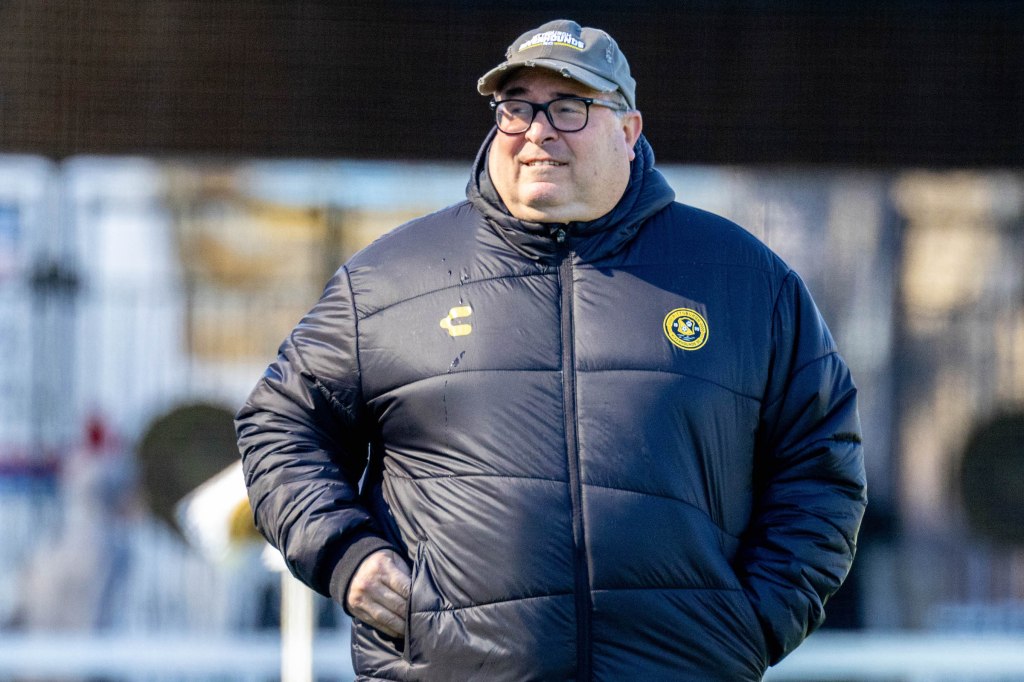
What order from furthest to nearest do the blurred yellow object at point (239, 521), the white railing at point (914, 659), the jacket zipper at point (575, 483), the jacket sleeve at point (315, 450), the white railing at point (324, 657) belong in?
the white railing at point (914, 659)
the white railing at point (324, 657)
the blurred yellow object at point (239, 521)
the jacket sleeve at point (315, 450)
the jacket zipper at point (575, 483)

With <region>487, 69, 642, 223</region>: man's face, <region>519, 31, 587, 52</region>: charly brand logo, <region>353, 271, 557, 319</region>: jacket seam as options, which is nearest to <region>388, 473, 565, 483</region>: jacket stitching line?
<region>353, 271, 557, 319</region>: jacket seam

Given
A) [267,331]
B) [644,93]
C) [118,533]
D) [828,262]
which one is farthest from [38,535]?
[828,262]

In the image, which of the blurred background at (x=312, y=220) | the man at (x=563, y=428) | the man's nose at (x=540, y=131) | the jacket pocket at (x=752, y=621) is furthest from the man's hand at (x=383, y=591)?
the blurred background at (x=312, y=220)

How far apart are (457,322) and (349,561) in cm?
38

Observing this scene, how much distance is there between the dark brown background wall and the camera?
16.0 feet

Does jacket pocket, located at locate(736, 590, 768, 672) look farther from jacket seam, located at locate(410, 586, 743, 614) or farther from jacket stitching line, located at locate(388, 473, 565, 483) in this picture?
jacket stitching line, located at locate(388, 473, 565, 483)

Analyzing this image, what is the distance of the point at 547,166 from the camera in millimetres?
2148

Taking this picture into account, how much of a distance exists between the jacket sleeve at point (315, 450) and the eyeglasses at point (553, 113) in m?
0.35

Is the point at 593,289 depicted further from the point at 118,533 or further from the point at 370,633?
the point at 118,533

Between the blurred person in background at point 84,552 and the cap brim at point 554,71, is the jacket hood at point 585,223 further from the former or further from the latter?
the blurred person in background at point 84,552

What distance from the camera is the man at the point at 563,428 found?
6.53ft

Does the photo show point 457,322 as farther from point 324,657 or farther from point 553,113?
point 324,657

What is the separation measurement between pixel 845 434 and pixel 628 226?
1.50 ft

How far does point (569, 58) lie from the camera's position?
7.02 feet
